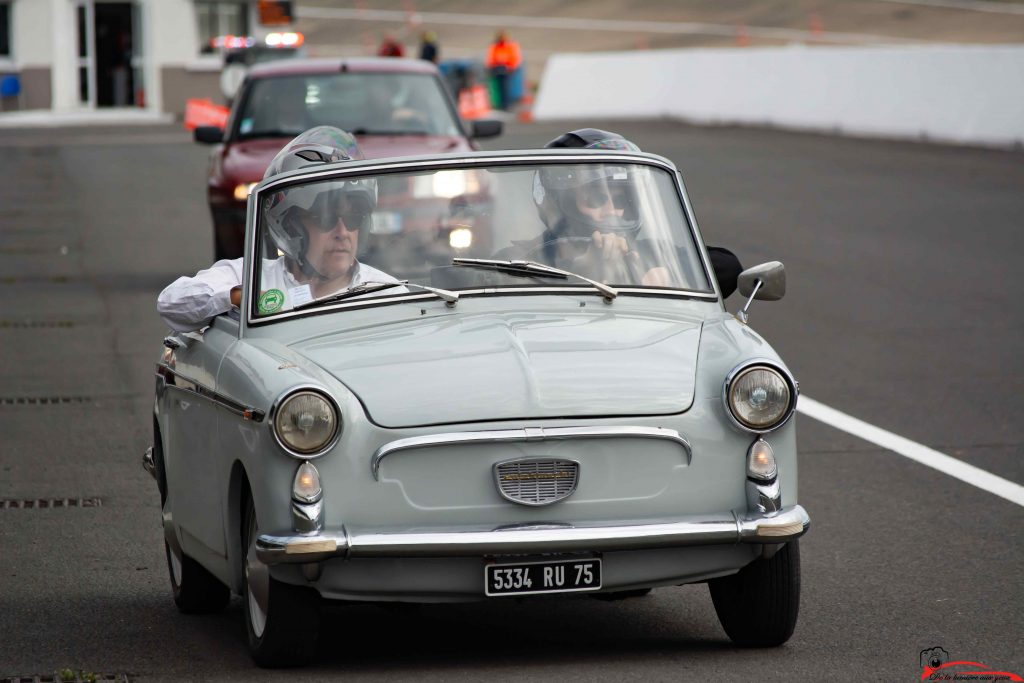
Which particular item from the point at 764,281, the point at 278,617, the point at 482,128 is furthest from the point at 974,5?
the point at 278,617

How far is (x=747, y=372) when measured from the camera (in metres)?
5.70

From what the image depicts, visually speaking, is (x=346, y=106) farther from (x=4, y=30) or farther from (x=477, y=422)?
(x=4, y=30)

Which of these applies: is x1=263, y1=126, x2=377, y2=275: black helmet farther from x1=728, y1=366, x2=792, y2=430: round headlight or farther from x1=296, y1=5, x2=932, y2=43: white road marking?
x1=296, y1=5, x2=932, y2=43: white road marking

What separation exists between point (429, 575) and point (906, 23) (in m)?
71.2

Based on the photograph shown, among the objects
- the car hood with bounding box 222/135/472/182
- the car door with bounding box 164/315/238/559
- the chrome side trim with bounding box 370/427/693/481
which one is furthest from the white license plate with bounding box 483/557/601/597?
the car hood with bounding box 222/135/472/182

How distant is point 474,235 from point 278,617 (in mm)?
1506

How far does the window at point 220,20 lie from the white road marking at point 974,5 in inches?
1385

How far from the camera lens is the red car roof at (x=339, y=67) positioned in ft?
53.8

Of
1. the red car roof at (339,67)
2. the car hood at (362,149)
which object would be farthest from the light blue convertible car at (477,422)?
the red car roof at (339,67)

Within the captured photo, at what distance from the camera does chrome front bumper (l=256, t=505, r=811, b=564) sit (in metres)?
5.38

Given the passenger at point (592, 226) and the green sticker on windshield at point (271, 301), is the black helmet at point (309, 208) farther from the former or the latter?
the passenger at point (592, 226)

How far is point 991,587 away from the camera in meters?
6.84

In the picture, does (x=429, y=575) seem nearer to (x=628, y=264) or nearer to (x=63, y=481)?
(x=628, y=264)

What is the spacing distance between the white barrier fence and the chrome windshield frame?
22.6 meters
